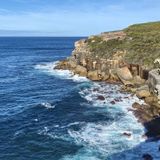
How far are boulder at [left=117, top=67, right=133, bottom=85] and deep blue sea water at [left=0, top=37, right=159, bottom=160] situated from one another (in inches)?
124

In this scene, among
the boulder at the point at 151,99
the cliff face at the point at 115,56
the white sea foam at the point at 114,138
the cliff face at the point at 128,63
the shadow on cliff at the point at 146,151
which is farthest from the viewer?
the cliff face at the point at 115,56

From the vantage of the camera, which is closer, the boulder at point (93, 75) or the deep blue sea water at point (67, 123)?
the deep blue sea water at point (67, 123)

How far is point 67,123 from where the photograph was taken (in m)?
54.1

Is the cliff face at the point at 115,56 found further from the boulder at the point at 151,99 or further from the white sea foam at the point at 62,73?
the boulder at the point at 151,99

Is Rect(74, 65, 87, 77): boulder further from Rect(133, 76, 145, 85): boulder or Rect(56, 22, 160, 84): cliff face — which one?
Rect(133, 76, 145, 85): boulder

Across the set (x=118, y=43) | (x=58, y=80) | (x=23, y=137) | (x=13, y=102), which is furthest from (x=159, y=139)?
(x=118, y=43)

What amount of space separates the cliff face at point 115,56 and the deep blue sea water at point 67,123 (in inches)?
254

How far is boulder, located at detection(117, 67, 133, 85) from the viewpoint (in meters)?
76.9

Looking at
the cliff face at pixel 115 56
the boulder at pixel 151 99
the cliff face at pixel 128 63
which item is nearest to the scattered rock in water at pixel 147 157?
the cliff face at pixel 128 63

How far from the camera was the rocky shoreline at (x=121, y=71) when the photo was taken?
188ft

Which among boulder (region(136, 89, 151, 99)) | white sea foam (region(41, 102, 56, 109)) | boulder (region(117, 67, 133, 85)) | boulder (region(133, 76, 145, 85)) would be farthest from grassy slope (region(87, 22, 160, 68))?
white sea foam (region(41, 102, 56, 109))

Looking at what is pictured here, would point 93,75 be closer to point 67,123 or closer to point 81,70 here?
point 81,70

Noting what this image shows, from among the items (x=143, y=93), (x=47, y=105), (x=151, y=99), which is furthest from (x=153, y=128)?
(x=47, y=105)

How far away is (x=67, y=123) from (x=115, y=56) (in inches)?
1630
